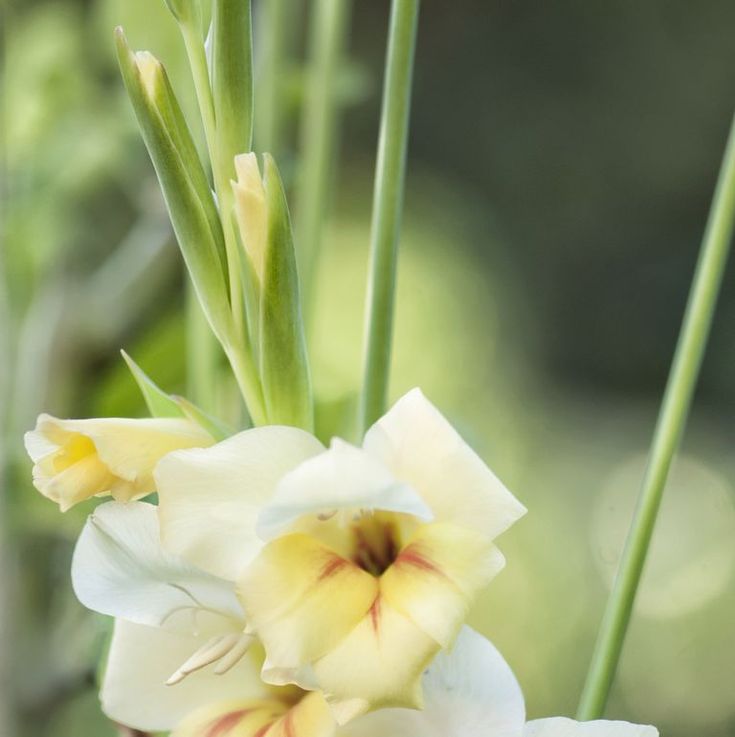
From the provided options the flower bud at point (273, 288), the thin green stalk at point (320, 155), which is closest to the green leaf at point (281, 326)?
the flower bud at point (273, 288)

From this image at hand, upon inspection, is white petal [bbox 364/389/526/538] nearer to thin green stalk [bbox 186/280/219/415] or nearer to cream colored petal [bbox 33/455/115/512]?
cream colored petal [bbox 33/455/115/512]

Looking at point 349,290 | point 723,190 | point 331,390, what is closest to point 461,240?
point 349,290

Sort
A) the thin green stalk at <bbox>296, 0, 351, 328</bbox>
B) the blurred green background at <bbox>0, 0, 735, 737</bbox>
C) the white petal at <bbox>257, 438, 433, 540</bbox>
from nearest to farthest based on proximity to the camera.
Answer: the white petal at <bbox>257, 438, 433, 540</bbox>
the thin green stalk at <bbox>296, 0, 351, 328</bbox>
the blurred green background at <bbox>0, 0, 735, 737</bbox>

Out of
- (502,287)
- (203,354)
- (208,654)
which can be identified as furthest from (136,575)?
(502,287)

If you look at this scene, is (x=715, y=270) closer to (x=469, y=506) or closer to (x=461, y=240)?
(x=469, y=506)

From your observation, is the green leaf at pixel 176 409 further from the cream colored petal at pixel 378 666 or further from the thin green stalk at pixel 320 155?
the thin green stalk at pixel 320 155

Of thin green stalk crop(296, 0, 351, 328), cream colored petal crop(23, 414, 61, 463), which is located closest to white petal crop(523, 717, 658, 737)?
cream colored petal crop(23, 414, 61, 463)

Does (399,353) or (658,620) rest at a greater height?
(399,353)

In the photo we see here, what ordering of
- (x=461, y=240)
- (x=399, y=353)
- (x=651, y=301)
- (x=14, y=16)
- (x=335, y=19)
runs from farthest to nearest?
(x=651, y=301) < (x=461, y=240) < (x=399, y=353) < (x=14, y=16) < (x=335, y=19)
